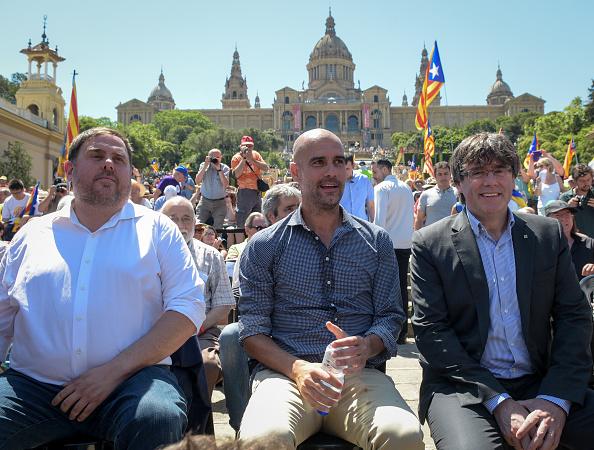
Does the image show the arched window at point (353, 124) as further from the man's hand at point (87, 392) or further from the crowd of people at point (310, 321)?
the man's hand at point (87, 392)

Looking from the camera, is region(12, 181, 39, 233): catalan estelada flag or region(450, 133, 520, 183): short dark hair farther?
region(12, 181, 39, 233): catalan estelada flag

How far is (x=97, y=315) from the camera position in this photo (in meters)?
2.85

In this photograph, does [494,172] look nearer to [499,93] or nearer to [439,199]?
[439,199]

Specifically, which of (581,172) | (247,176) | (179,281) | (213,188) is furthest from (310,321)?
(213,188)

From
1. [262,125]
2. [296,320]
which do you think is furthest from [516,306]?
[262,125]

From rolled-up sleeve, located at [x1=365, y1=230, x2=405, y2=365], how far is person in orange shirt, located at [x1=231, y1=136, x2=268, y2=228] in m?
5.55

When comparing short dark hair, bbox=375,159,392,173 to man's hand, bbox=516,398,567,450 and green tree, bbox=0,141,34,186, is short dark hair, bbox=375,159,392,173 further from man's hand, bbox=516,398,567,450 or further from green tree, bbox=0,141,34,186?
green tree, bbox=0,141,34,186

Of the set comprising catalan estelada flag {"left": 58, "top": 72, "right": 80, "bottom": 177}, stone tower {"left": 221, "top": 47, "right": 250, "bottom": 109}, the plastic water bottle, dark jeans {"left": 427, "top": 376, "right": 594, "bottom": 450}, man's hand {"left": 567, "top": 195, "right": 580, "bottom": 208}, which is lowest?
dark jeans {"left": 427, "top": 376, "right": 594, "bottom": 450}

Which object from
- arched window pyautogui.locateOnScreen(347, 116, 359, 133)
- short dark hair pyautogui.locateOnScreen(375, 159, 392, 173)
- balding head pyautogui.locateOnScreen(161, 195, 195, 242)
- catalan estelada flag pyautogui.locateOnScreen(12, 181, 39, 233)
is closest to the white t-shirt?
catalan estelada flag pyautogui.locateOnScreen(12, 181, 39, 233)

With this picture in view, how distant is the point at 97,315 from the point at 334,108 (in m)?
117

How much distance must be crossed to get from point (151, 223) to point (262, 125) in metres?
121

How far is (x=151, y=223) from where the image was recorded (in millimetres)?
3168

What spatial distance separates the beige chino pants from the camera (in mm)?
2629

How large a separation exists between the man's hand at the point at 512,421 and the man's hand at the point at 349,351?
625mm
